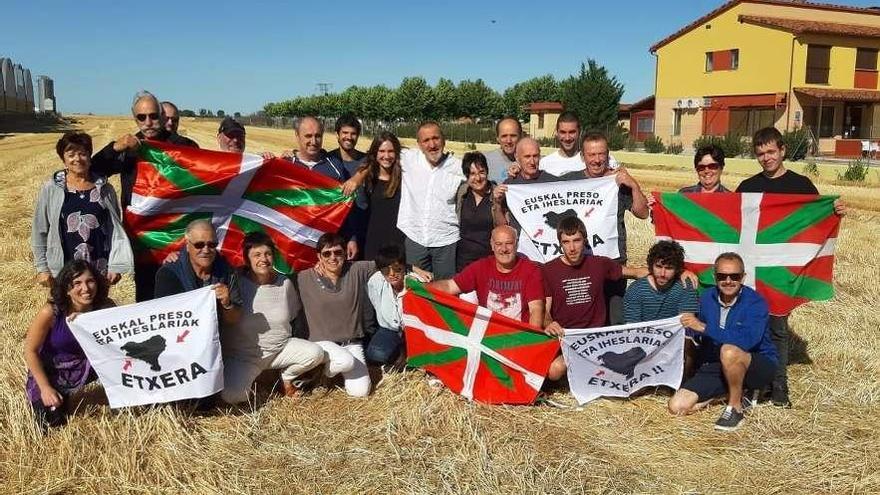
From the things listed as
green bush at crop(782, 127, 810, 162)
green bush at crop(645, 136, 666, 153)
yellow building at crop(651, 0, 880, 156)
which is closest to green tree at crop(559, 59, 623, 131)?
yellow building at crop(651, 0, 880, 156)

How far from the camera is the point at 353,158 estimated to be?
23.6ft

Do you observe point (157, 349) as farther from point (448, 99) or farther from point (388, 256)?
point (448, 99)

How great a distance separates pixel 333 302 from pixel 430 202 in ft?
4.01

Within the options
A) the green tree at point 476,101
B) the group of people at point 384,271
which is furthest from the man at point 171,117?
the green tree at point 476,101

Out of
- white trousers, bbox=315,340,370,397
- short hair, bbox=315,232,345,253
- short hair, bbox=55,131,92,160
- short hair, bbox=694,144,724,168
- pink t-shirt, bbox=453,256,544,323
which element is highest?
short hair, bbox=55,131,92,160

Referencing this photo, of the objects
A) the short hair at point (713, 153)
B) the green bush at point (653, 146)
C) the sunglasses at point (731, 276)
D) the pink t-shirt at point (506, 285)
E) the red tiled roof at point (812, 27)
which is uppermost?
the red tiled roof at point (812, 27)

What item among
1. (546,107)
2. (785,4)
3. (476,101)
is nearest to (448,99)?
(476,101)

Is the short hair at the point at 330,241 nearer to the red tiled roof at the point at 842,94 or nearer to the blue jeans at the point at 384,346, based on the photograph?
the blue jeans at the point at 384,346

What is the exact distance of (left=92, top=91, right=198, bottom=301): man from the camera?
6074mm

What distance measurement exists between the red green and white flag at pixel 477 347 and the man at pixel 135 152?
234 centimetres

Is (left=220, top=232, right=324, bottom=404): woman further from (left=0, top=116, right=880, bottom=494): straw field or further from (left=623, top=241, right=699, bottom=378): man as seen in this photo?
(left=623, top=241, right=699, bottom=378): man

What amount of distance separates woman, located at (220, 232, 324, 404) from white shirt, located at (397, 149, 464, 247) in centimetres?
127

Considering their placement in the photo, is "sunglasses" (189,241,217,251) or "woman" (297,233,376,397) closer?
"sunglasses" (189,241,217,251)

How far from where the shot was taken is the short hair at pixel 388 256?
21.0 ft
